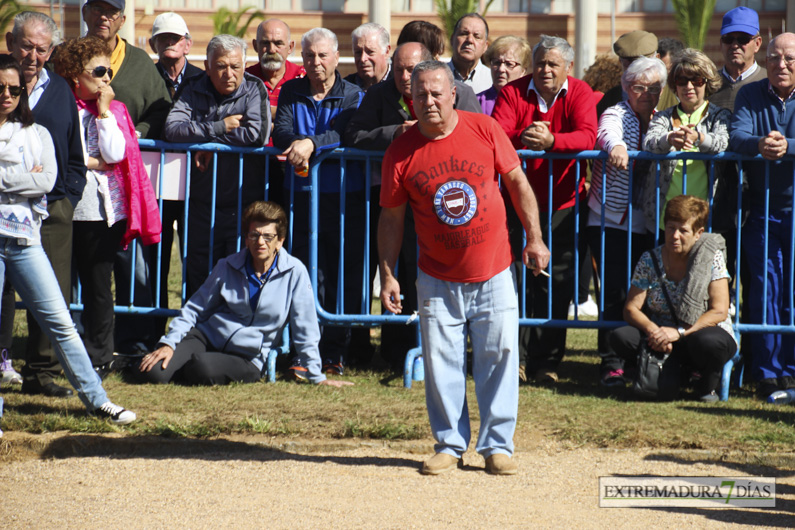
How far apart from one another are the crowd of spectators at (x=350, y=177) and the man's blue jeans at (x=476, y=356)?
173 cm

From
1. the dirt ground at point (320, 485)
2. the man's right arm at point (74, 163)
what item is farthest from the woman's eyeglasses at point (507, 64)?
the dirt ground at point (320, 485)

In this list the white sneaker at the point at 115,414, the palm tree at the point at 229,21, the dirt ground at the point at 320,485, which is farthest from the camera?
the palm tree at the point at 229,21

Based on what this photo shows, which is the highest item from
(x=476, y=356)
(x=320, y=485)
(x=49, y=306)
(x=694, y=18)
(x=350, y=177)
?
(x=694, y=18)

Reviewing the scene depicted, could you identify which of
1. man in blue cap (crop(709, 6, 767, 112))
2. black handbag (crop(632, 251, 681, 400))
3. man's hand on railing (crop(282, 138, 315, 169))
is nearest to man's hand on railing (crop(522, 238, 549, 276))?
black handbag (crop(632, 251, 681, 400))

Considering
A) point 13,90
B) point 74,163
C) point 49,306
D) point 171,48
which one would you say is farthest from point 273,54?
point 49,306

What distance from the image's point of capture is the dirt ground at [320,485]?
14.7ft

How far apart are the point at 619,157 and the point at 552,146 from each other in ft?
1.43

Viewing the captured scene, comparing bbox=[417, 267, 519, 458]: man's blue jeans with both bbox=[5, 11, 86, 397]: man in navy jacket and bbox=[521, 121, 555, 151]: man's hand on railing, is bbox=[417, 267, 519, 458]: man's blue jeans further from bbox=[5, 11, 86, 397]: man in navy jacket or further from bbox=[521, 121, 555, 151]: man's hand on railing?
bbox=[5, 11, 86, 397]: man in navy jacket

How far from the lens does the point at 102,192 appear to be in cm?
668

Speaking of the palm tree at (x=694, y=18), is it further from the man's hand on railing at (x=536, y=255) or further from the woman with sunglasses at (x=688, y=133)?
the man's hand on railing at (x=536, y=255)

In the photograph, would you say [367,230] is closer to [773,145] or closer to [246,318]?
[246,318]

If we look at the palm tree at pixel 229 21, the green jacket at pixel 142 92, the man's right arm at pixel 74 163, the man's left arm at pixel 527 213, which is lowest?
the man's left arm at pixel 527 213

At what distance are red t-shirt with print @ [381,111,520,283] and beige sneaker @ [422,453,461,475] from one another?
87 cm

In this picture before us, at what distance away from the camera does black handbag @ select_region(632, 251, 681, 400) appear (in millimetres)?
6426
